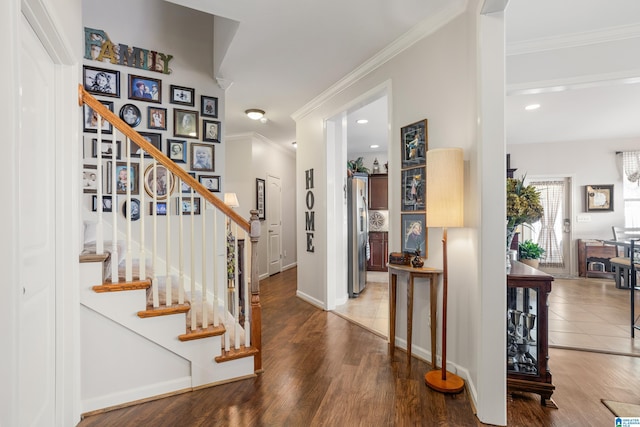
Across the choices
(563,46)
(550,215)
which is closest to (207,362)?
(563,46)

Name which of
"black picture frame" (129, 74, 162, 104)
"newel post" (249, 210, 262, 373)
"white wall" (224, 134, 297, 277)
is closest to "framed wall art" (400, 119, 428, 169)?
"newel post" (249, 210, 262, 373)

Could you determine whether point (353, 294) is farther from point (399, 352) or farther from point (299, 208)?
point (399, 352)

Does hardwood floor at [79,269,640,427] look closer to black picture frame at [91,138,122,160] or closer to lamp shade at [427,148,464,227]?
lamp shade at [427,148,464,227]

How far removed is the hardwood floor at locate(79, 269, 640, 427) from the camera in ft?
6.06

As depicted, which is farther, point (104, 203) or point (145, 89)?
point (145, 89)

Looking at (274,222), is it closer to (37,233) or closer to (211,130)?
(211,130)

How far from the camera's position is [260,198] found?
20.2 ft

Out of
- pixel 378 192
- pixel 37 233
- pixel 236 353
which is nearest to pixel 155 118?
pixel 37 233

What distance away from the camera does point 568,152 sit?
643 cm

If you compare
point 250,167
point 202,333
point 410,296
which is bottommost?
point 202,333

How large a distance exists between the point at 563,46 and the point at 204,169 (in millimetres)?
3567

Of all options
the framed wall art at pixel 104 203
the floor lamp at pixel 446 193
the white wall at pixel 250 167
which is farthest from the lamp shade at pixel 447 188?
the white wall at pixel 250 167

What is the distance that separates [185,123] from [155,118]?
283 millimetres

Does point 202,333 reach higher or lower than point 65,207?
lower
